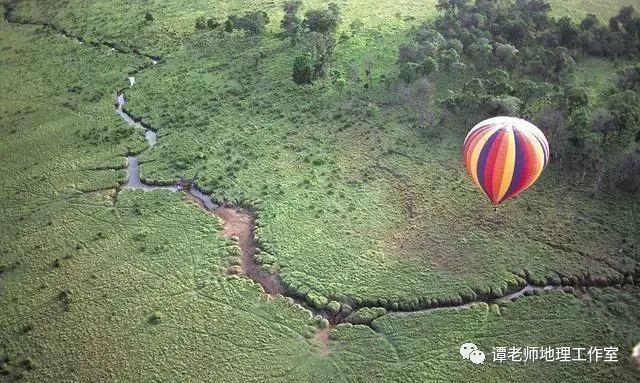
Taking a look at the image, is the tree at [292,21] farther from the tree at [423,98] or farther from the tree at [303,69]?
the tree at [423,98]

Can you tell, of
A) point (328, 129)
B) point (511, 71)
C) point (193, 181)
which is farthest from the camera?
point (511, 71)

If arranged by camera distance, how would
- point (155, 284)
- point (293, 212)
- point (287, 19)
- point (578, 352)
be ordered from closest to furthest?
point (578, 352) → point (155, 284) → point (293, 212) → point (287, 19)

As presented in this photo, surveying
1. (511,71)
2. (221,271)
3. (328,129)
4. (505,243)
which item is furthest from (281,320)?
(511,71)

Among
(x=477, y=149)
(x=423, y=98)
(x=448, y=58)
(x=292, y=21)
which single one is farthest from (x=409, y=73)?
(x=477, y=149)

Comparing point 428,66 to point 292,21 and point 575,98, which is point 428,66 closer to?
point 575,98

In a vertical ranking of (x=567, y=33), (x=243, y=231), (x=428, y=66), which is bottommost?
(x=243, y=231)

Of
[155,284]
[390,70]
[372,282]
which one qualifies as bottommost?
[155,284]

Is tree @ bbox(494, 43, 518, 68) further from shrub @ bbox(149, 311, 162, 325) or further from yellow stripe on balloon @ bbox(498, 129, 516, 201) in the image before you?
shrub @ bbox(149, 311, 162, 325)

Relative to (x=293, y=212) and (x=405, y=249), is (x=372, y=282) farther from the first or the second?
(x=293, y=212)
